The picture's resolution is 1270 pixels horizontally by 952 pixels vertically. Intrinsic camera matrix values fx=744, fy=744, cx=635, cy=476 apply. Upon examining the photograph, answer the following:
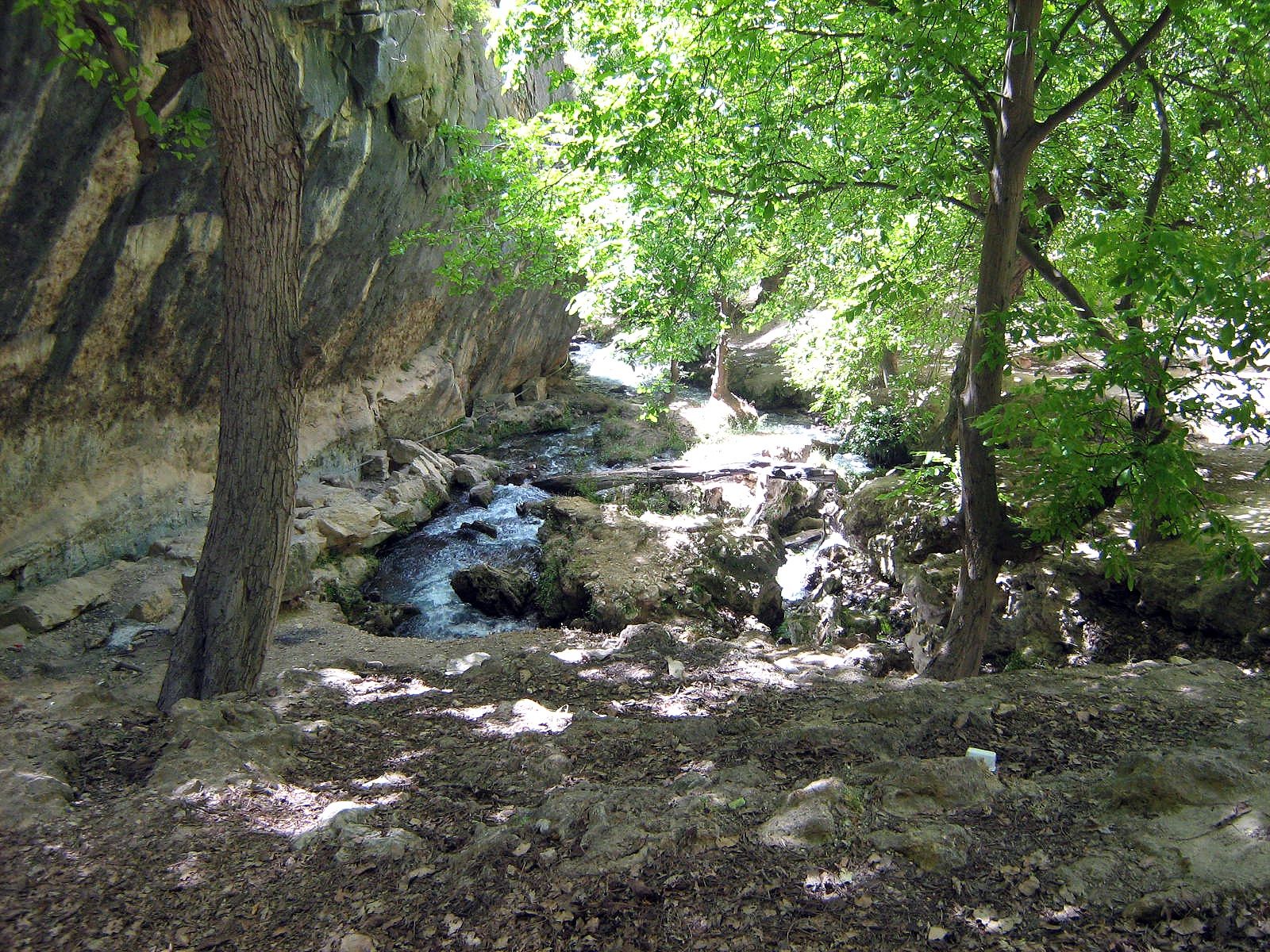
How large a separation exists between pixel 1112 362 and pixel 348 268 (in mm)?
11855

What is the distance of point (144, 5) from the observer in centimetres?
686

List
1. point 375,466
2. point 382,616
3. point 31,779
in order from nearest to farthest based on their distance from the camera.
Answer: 1. point 31,779
2. point 382,616
3. point 375,466

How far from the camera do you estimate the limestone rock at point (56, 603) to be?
23.0ft

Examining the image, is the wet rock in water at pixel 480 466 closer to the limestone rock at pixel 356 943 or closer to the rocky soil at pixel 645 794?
the rocky soil at pixel 645 794

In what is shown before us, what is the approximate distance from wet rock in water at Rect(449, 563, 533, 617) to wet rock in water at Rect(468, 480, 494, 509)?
4.55 metres

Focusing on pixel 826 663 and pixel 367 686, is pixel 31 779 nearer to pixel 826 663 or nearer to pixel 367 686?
pixel 367 686

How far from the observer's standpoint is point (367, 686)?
5.48 metres

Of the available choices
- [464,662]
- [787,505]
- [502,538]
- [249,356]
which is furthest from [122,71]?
[787,505]

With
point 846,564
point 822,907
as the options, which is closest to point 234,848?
point 822,907

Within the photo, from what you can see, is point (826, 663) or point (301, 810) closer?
point (301, 810)

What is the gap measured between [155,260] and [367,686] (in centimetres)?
623

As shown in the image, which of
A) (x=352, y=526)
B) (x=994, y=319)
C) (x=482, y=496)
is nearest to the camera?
(x=994, y=319)

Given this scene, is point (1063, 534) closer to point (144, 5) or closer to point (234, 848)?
point (234, 848)

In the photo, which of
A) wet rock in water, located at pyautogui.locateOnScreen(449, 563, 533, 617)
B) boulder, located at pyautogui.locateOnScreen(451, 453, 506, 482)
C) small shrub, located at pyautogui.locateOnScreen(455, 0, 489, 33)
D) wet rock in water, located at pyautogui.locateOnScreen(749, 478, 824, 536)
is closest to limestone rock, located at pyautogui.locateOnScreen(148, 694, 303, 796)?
wet rock in water, located at pyautogui.locateOnScreen(449, 563, 533, 617)
